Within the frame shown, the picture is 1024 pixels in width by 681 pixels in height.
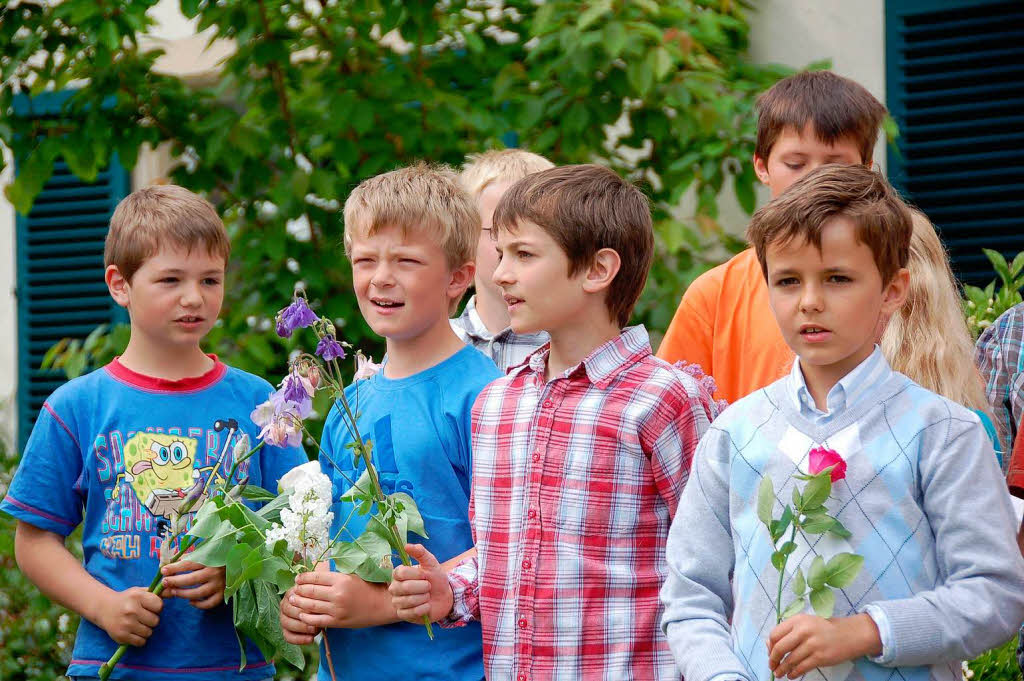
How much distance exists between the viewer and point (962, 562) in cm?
202

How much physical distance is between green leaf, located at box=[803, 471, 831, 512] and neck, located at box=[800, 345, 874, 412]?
23 cm

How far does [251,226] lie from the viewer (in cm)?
487

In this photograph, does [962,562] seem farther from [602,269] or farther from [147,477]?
[147,477]

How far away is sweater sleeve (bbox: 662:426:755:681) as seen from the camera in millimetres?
2225

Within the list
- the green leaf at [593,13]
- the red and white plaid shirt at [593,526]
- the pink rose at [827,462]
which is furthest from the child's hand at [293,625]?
the green leaf at [593,13]

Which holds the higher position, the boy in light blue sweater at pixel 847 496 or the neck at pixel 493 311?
the neck at pixel 493 311

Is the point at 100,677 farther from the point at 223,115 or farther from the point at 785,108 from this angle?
the point at 223,115

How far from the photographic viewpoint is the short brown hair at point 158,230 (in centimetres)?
320

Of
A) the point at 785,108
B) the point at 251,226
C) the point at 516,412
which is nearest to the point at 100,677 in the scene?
the point at 516,412

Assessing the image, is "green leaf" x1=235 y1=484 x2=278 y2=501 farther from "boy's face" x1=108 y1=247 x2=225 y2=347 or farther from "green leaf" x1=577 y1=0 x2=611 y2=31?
"green leaf" x1=577 y1=0 x2=611 y2=31

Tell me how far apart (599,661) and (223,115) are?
2.98 meters

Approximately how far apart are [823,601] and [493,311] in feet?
5.78

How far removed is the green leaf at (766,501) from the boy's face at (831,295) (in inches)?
9.3

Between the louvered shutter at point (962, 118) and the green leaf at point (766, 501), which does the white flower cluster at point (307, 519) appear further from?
the louvered shutter at point (962, 118)
